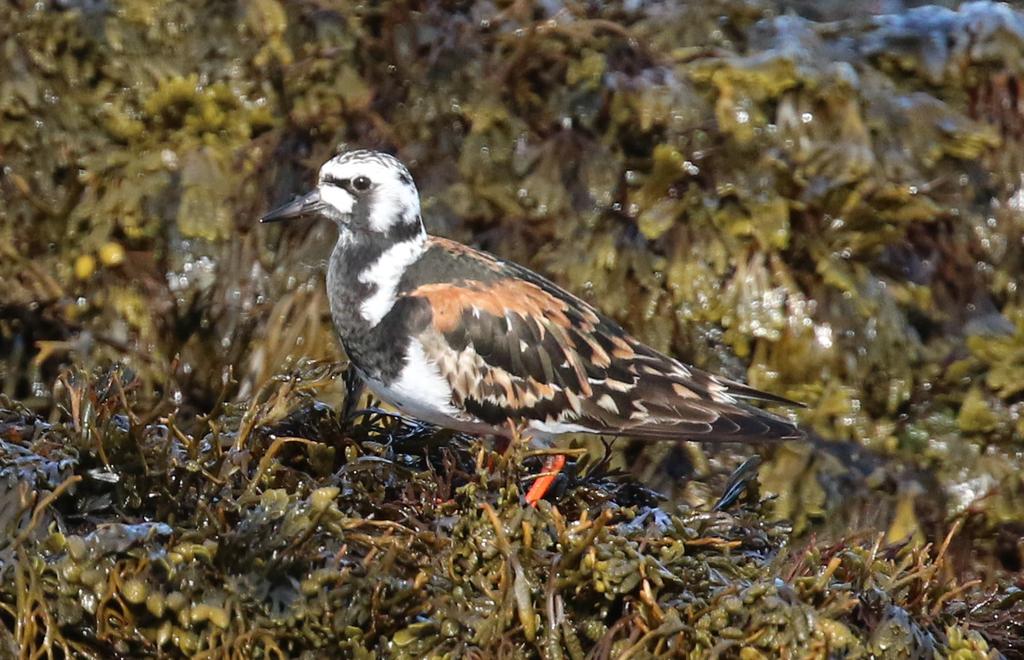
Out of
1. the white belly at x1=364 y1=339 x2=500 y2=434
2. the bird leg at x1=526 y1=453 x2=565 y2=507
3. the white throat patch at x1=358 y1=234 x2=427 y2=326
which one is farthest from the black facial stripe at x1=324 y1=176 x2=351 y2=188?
the bird leg at x1=526 y1=453 x2=565 y2=507

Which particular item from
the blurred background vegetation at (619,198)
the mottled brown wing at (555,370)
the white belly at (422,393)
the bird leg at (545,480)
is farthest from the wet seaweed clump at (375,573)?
the blurred background vegetation at (619,198)

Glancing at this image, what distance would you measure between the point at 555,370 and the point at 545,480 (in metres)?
0.38

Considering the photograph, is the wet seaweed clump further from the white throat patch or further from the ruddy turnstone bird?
the white throat patch

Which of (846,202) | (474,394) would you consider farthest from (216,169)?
(846,202)

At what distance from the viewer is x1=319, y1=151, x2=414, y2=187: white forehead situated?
11.1 ft

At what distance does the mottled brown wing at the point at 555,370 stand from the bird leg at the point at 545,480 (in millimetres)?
203

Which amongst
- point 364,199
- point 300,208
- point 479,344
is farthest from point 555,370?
point 300,208

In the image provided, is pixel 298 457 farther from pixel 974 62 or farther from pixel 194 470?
pixel 974 62

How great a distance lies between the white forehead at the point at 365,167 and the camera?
3.38 meters

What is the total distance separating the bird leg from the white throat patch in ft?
1.79

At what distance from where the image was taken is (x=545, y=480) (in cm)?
302

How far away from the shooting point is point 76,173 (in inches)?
184

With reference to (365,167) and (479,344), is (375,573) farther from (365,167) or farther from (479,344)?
(365,167)

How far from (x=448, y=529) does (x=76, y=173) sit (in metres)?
2.54
